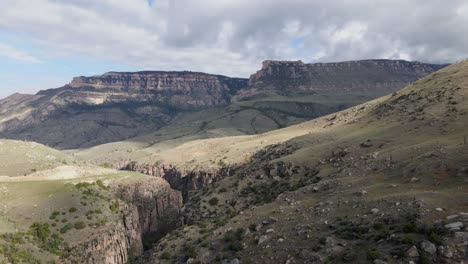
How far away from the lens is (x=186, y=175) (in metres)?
113

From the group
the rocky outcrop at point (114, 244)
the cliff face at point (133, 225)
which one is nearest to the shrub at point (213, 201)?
the cliff face at point (133, 225)

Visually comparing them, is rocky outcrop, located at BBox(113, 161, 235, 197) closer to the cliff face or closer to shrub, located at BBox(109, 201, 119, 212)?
the cliff face

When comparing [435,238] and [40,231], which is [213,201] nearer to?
[40,231]

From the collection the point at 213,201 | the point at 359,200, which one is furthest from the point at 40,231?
the point at 359,200

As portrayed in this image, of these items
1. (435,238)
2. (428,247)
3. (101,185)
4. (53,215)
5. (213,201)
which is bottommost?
(53,215)

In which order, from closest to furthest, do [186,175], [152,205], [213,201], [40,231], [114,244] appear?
[40,231]
[114,244]
[213,201]
[152,205]
[186,175]

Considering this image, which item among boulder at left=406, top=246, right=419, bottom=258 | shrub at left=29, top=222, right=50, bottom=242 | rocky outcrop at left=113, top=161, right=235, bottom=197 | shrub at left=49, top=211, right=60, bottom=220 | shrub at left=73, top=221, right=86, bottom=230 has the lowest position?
rocky outcrop at left=113, top=161, right=235, bottom=197

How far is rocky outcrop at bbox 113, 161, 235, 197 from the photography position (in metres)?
97.1

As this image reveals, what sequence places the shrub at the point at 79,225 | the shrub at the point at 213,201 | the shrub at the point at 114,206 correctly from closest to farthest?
the shrub at the point at 79,225
the shrub at the point at 213,201
the shrub at the point at 114,206

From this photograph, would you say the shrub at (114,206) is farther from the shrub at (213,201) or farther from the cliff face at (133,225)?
the shrub at (213,201)

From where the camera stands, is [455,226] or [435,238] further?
[455,226]

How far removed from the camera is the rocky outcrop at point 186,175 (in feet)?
319

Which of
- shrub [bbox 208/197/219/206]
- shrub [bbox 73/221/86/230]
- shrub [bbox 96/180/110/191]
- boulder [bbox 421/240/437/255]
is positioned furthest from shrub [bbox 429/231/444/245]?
shrub [bbox 96/180/110/191]

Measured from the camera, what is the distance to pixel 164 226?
79.3 meters
